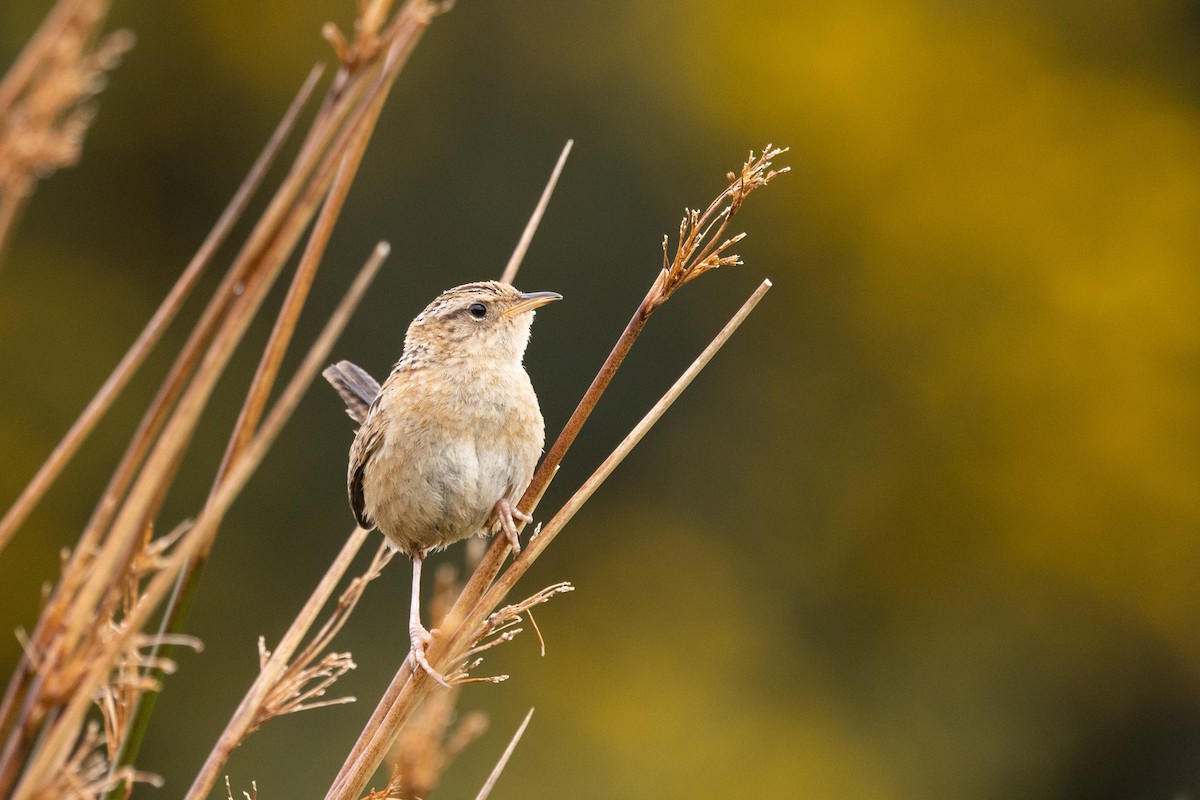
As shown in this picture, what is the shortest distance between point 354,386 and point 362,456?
1.73ft

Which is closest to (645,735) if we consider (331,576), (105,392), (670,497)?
(670,497)

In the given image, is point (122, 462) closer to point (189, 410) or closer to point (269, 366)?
point (189, 410)

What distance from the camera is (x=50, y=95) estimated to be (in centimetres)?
124

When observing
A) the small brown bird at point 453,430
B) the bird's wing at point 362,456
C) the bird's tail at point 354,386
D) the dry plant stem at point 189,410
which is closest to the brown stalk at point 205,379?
the dry plant stem at point 189,410

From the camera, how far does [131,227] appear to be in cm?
1188

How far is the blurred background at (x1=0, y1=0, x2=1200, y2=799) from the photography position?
1125 cm

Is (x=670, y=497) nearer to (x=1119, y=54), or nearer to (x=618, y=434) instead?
(x=618, y=434)

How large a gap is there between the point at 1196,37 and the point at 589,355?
6221mm

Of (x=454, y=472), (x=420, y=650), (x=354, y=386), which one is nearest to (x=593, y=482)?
(x=420, y=650)

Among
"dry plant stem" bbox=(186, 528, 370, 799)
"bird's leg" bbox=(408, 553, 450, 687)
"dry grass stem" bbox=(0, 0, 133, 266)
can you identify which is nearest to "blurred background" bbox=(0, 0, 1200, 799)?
"bird's leg" bbox=(408, 553, 450, 687)

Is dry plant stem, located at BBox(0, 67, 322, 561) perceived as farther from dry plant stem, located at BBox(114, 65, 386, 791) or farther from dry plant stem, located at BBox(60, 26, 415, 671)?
dry plant stem, located at BBox(114, 65, 386, 791)

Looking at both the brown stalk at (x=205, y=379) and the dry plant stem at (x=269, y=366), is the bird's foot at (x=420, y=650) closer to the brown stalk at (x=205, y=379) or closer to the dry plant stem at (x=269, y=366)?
the dry plant stem at (x=269, y=366)

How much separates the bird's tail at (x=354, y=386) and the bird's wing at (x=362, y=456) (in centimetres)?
33

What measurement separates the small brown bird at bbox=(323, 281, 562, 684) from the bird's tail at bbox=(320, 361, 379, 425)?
0.37 meters
